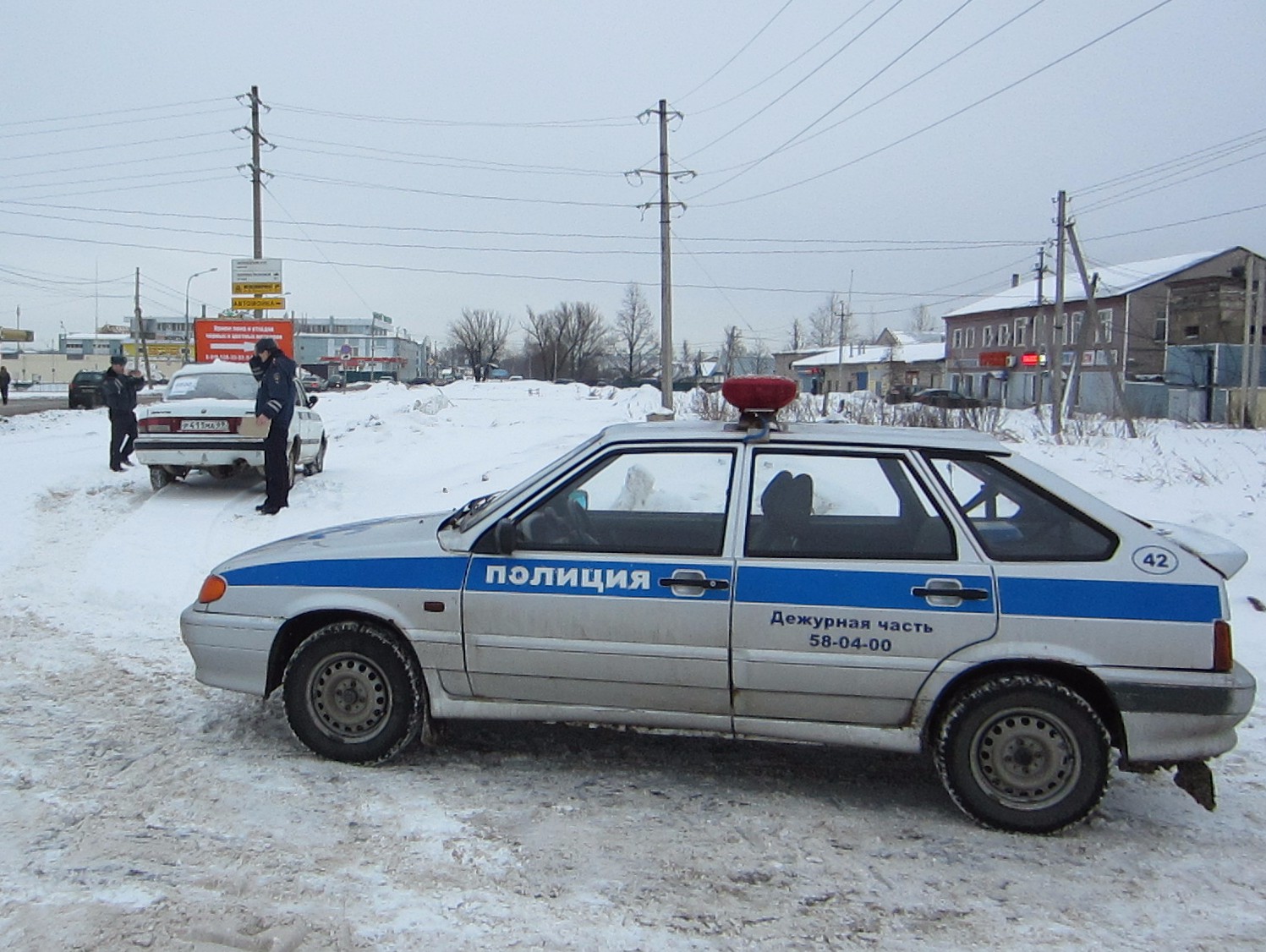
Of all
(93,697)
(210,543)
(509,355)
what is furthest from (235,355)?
(509,355)

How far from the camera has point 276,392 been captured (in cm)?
1045

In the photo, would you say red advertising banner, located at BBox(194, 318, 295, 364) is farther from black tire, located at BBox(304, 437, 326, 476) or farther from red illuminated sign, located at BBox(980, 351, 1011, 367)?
red illuminated sign, located at BBox(980, 351, 1011, 367)

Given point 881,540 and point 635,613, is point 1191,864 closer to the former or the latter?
point 881,540

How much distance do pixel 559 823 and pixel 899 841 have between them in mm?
1324

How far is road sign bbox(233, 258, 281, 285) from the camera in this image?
84.3 ft

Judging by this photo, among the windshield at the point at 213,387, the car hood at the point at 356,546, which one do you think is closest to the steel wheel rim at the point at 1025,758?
the car hood at the point at 356,546

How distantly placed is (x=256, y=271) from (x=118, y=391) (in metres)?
13.7

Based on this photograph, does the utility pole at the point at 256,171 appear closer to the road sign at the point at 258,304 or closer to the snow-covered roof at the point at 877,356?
the road sign at the point at 258,304

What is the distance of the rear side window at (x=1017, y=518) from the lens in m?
3.99

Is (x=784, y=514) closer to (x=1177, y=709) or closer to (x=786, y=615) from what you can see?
(x=786, y=615)

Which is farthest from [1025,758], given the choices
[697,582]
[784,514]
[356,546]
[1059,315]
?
[1059,315]

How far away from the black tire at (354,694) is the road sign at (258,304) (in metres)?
23.5

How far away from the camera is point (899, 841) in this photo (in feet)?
12.8

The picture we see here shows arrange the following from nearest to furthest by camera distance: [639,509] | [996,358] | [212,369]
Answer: [639,509] < [212,369] < [996,358]
